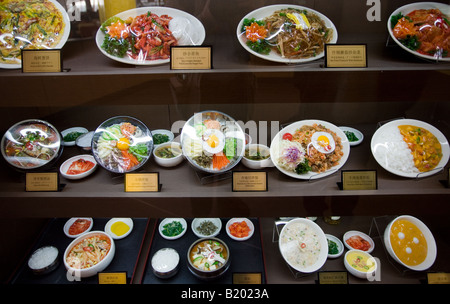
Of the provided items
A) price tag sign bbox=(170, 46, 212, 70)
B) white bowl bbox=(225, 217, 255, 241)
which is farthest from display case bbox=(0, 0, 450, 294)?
white bowl bbox=(225, 217, 255, 241)

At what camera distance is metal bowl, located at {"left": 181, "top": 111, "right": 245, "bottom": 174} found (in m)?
1.62

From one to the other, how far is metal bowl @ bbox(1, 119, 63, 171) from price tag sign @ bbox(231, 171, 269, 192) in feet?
3.29

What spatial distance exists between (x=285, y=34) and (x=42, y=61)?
1.19 meters

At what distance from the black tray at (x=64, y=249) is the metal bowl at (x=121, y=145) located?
2.05 feet

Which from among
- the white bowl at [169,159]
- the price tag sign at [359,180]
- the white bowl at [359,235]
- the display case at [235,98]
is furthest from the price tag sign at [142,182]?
the white bowl at [359,235]

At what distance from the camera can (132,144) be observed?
5.63 feet

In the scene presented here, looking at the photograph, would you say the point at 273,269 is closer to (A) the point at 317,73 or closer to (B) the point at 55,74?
(A) the point at 317,73

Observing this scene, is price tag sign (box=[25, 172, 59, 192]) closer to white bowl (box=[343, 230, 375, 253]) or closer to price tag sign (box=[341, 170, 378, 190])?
price tag sign (box=[341, 170, 378, 190])

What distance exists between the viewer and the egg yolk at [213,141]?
65.1 inches

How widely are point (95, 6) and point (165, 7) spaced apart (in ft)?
1.20

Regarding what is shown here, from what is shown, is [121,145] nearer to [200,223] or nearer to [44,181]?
[44,181]

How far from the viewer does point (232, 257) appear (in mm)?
1923

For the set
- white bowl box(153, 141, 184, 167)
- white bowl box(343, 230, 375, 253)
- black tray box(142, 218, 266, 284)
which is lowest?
black tray box(142, 218, 266, 284)

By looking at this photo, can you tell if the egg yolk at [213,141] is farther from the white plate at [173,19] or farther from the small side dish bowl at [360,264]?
the small side dish bowl at [360,264]
